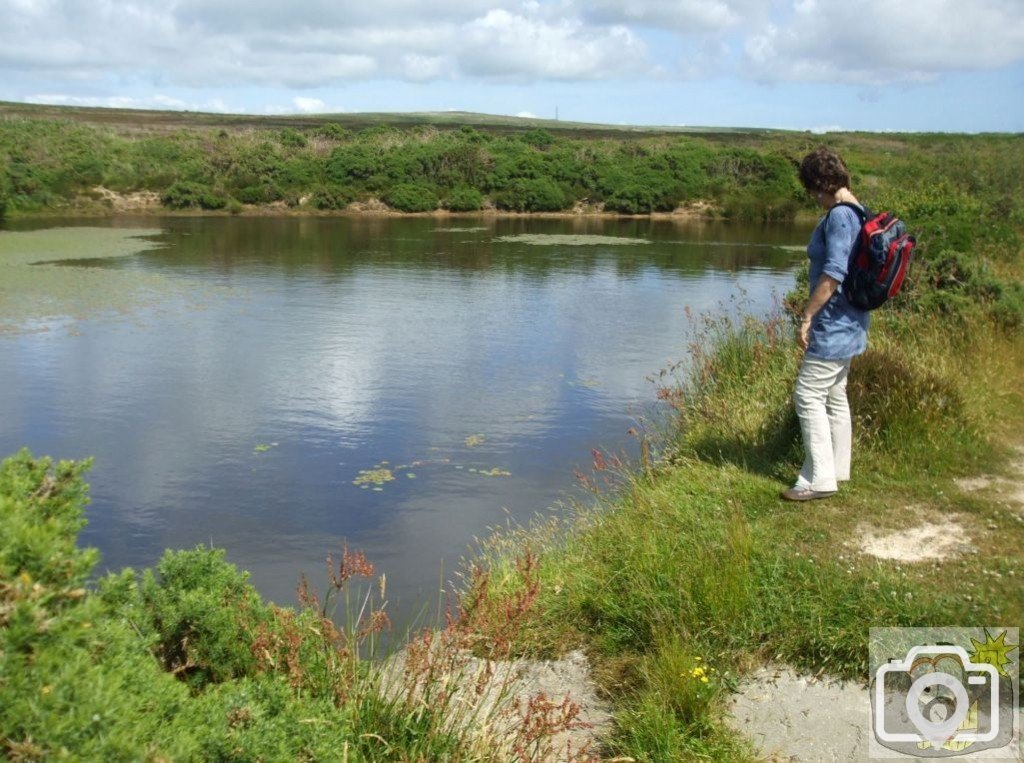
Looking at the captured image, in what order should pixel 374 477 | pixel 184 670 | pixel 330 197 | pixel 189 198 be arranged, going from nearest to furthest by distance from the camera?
pixel 184 670 → pixel 374 477 → pixel 189 198 → pixel 330 197

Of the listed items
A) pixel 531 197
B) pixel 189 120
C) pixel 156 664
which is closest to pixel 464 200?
pixel 531 197

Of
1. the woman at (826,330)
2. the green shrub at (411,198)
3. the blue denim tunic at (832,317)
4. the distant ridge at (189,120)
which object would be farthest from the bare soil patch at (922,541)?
the distant ridge at (189,120)

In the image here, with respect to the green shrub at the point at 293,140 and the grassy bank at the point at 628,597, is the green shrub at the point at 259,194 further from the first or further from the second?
Result: the grassy bank at the point at 628,597

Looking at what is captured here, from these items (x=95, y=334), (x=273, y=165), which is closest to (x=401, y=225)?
(x=273, y=165)

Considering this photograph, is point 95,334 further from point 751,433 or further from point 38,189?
point 38,189

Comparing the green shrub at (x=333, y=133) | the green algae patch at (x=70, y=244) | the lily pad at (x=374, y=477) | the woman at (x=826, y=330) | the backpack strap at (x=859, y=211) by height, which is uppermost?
the green shrub at (x=333, y=133)

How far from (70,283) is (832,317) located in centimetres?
1358

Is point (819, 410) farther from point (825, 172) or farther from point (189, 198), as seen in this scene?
point (189, 198)

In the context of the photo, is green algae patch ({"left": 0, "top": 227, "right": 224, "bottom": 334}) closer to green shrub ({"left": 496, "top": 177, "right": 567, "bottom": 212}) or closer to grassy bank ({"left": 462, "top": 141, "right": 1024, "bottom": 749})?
grassy bank ({"left": 462, "top": 141, "right": 1024, "bottom": 749})

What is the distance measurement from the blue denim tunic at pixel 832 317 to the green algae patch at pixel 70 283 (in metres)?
10.3

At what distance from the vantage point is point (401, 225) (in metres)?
29.2

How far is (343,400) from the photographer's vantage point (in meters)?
9.27

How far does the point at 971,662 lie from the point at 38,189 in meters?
30.7

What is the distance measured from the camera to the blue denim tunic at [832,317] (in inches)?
184
